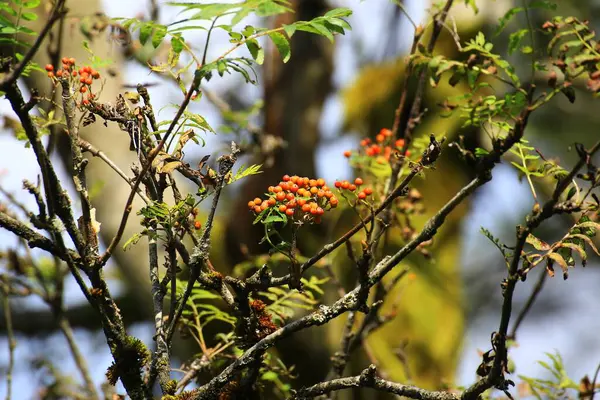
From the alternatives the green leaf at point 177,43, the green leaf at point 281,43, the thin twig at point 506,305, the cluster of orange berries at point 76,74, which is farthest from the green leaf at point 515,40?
the cluster of orange berries at point 76,74

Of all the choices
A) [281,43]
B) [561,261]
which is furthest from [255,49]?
[561,261]

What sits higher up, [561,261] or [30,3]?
[30,3]

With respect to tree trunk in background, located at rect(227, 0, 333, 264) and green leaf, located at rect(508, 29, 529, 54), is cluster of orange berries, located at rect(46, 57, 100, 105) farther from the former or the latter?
tree trunk in background, located at rect(227, 0, 333, 264)

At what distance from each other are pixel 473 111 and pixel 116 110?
0.63 m

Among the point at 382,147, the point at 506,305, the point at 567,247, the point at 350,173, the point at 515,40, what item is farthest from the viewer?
the point at 350,173

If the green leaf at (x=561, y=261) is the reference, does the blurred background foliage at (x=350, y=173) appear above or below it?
above

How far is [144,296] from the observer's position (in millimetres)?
3176

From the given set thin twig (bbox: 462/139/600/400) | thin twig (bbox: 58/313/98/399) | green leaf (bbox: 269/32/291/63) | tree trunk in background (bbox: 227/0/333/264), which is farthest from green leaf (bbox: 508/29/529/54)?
tree trunk in background (bbox: 227/0/333/264)

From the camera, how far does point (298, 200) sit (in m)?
0.99

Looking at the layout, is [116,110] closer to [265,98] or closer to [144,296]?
[144,296]

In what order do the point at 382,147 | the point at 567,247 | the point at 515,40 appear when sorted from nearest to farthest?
the point at 567,247, the point at 515,40, the point at 382,147

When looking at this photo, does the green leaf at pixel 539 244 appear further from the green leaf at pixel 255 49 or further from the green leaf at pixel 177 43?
the green leaf at pixel 177 43

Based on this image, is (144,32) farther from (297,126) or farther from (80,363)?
(297,126)

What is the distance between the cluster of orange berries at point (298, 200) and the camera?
99cm
